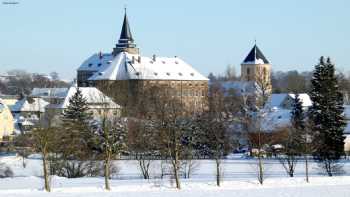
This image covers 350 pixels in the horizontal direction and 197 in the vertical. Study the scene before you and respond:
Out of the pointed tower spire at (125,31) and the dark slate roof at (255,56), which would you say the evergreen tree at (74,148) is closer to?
the pointed tower spire at (125,31)

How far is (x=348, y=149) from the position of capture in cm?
6531

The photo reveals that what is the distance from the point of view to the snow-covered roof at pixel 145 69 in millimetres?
113875

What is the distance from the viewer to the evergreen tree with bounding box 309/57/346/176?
50.8 m

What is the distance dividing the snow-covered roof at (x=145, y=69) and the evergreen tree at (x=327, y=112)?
6143 cm

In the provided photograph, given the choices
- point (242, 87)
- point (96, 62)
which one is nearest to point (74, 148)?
point (242, 87)

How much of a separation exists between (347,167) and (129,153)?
16.3 meters

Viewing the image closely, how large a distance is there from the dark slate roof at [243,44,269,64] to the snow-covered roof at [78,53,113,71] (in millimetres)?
24807

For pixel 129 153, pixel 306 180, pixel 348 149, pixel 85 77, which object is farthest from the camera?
pixel 85 77

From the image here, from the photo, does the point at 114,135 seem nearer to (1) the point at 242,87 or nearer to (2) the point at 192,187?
(2) the point at 192,187

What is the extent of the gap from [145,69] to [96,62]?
1401cm

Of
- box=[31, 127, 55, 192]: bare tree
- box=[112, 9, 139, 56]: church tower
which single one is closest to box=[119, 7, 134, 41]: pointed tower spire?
box=[112, 9, 139, 56]: church tower

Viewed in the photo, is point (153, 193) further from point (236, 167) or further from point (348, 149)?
point (348, 149)

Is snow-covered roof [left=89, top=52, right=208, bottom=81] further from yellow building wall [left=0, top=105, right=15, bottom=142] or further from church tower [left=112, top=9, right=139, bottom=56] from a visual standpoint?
yellow building wall [left=0, top=105, right=15, bottom=142]

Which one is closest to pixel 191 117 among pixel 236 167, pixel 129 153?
pixel 129 153
